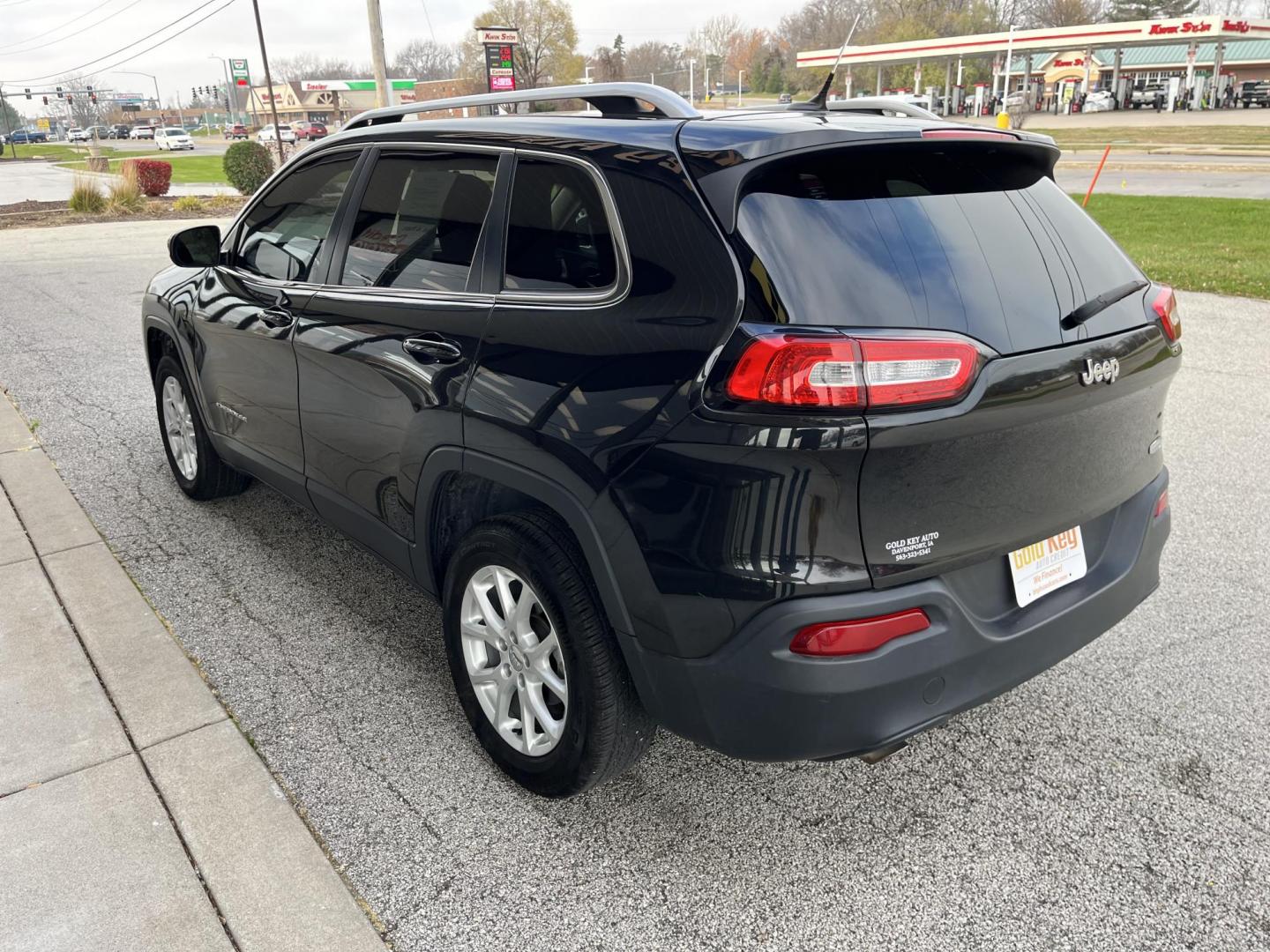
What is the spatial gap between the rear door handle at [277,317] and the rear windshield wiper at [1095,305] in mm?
2580

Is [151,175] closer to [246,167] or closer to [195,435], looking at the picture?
[246,167]

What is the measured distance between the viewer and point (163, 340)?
5.00m

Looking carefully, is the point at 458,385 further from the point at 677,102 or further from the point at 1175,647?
the point at 1175,647

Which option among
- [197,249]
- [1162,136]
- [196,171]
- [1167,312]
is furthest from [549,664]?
[196,171]

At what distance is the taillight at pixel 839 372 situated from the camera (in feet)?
6.68

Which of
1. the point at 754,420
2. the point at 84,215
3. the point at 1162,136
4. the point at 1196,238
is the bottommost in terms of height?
the point at 1196,238

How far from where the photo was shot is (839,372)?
2.04m

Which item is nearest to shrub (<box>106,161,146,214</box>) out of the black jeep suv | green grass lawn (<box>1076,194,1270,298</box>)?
green grass lawn (<box>1076,194,1270,298</box>)

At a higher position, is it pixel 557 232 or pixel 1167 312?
pixel 557 232

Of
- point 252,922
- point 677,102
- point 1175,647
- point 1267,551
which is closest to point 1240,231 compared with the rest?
point 1267,551

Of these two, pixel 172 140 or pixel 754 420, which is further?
pixel 172 140

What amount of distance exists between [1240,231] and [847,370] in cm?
1459

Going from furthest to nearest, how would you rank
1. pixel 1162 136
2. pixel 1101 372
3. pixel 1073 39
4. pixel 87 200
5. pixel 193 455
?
pixel 1073 39 → pixel 1162 136 → pixel 87 200 → pixel 193 455 → pixel 1101 372

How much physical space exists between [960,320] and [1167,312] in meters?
0.94
